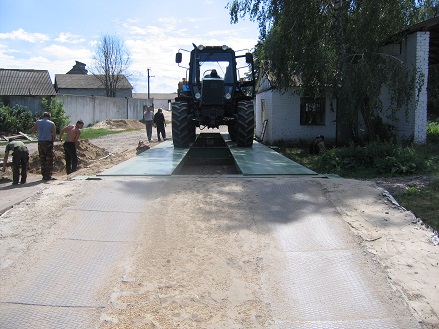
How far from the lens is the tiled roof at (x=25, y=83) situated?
34250 millimetres

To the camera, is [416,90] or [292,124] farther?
[292,124]

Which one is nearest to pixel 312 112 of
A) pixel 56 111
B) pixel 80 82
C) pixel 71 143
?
pixel 71 143

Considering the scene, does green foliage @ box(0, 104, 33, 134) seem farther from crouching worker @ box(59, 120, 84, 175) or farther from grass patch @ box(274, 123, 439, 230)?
grass patch @ box(274, 123, 439, 230)

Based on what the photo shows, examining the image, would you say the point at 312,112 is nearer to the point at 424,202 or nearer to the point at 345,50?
the point at 345,50

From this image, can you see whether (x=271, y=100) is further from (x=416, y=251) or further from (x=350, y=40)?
(x=416, y=251)

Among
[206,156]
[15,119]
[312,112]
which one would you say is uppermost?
[312,112]

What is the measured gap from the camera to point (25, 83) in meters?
35.4

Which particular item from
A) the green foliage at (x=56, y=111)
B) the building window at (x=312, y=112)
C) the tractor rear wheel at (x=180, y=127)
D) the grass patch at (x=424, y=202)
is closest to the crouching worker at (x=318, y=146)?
the building window at (x=312, y=112)

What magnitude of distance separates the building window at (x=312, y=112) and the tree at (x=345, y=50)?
3.22 meters

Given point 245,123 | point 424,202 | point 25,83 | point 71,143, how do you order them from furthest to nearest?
point 25,83 < point 245,123 < point 71,143 < point 424,202

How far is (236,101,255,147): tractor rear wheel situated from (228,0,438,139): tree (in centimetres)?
178

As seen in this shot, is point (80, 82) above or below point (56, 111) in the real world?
above

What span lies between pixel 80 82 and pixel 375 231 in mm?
66346

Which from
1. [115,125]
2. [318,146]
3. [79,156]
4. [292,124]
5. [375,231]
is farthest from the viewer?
[115,125]
